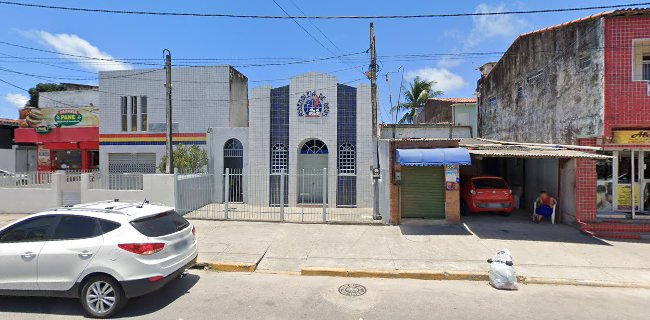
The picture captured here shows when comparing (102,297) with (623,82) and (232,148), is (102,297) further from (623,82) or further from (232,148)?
(623,82)

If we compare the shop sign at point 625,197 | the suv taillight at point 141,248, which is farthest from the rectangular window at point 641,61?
the suv taillight at point 141,248

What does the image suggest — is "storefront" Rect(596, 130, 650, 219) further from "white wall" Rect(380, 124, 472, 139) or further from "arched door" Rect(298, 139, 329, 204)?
"arched door" Rect(298, 139, 329, 204)

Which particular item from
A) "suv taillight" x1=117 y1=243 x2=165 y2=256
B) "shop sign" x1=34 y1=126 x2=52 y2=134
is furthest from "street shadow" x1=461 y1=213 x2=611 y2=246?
"shop sign" x1=34 y1=126 x2=52 y2=134

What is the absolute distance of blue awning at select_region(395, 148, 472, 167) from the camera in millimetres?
8820

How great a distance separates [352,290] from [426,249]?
2795 mm

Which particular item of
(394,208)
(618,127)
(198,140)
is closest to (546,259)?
(394,208)

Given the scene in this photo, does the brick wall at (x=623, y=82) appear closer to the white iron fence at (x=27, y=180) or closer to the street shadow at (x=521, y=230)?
the street shadow at (x=521, y=230)

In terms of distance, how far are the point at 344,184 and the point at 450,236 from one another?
5.41m

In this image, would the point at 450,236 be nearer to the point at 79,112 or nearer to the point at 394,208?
the point at 394,208

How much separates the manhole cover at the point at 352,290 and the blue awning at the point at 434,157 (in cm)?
429

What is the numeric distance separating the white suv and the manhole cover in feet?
8.63

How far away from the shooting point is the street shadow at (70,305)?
443 centimetres

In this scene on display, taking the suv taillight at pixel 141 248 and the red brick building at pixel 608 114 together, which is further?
the red brick building at pixel 608 114

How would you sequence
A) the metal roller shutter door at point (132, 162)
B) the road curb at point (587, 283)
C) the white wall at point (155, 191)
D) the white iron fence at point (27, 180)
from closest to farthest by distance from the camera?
the road curb at point (587, 283) → the white wall at point (155, 191) → the white iron fence at point (27, 180) → the metal roller shutter door at point (132, 162)
